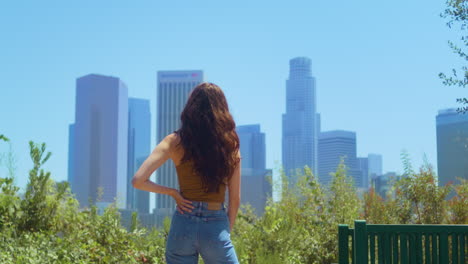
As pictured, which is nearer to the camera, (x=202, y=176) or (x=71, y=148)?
(x=202, y=176)

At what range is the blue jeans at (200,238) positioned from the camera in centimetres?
254

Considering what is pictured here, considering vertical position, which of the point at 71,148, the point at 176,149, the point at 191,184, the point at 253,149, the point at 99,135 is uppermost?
the point at 99,135

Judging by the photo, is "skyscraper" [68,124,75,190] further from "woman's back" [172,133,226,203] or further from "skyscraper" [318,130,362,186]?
"woman's back" [172,133,226,203]

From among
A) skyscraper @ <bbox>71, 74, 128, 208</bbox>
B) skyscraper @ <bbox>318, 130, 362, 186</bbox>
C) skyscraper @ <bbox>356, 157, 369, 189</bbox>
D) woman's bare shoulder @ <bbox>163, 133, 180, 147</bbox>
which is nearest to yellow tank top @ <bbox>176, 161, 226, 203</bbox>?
woman's bare shoulder @ <bbox>163, 133, 180, 147</bbox>

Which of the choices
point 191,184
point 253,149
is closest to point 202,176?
point 191,184

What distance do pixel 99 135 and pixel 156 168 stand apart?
176 m

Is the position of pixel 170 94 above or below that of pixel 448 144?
above

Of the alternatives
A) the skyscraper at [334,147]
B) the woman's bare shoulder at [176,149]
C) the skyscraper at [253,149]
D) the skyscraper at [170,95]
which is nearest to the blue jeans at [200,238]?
the woman's bare shoulder at [176,149]

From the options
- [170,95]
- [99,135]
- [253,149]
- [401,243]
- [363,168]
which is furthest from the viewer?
[253,149]

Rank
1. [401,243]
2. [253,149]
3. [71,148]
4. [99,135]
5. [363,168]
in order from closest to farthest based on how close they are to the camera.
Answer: [401,243], [363,168], [99,135], [253,149], [71,148]

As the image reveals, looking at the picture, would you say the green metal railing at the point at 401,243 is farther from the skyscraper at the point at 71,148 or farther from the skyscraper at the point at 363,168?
the skyscraper at the point at 71,148

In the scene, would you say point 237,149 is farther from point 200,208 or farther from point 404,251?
point 404,251

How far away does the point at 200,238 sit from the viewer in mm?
2533

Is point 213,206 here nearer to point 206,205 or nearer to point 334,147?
point 206,205
